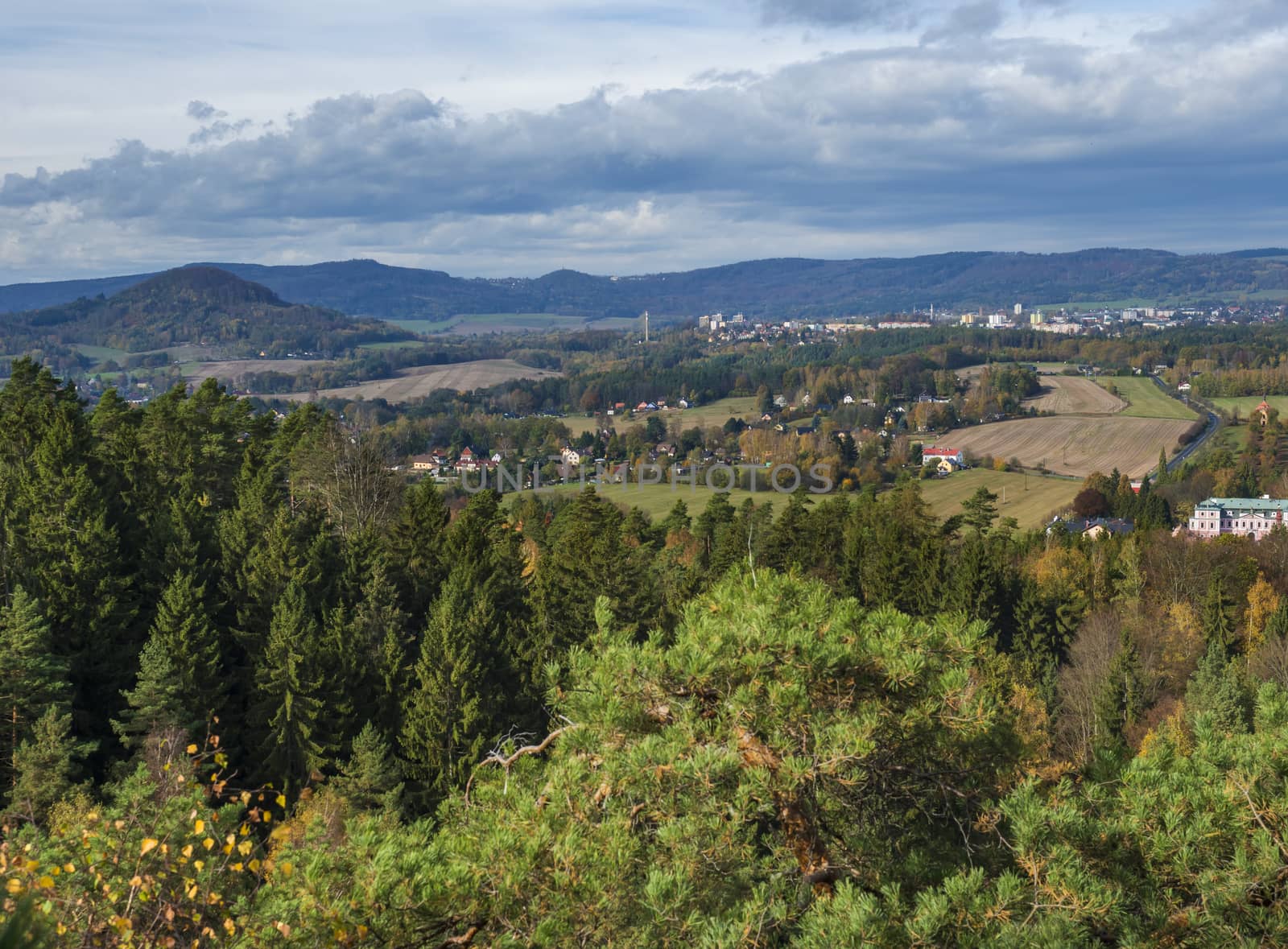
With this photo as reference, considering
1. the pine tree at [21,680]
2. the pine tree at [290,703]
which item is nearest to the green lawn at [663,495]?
the pine tree at [290,703]

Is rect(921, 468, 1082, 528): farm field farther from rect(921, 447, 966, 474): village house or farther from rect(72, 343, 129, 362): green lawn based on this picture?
rect(72, 343, 129, 362): green lawn

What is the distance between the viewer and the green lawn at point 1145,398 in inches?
4181

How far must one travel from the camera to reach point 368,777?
66.3ft

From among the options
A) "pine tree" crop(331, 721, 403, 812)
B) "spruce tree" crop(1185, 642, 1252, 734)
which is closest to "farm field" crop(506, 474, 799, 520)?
"spruce tree" crop(1185, 642, 1252, 734)

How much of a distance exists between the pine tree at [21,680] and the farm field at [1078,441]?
76.7 meters

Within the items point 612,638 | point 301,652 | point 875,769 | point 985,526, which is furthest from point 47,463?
point 985,526

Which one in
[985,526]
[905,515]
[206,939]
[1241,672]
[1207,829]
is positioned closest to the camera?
[206,939]

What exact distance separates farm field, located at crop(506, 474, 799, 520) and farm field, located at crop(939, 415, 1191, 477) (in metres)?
26.8

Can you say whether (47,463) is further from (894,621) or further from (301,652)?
(894,621)

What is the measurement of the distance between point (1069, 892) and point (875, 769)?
4.76 ft

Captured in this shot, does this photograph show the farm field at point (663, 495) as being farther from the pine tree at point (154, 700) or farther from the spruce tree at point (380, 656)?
the pine tree at point (154, 700)

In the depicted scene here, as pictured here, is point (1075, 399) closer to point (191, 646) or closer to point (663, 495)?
point (663, 495)

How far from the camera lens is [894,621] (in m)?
7.79

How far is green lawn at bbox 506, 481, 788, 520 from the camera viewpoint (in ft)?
228
